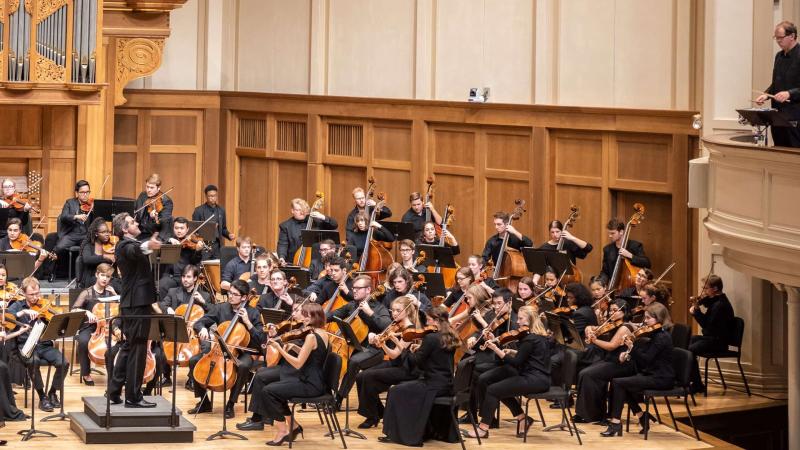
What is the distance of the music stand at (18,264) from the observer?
1125 centimetres

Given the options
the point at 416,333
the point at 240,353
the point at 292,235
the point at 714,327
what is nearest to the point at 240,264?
the point at 292,235

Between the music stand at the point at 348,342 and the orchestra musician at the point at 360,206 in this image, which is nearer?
the music stand at the point at 348,342

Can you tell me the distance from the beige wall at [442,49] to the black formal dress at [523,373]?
135 inches

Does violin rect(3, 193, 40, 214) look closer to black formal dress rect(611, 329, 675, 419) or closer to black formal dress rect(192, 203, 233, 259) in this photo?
black formal dress rect(192, 203, 233, 259)

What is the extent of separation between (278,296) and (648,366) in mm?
2873

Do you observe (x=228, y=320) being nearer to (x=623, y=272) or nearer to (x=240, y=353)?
(x=240, y=353)

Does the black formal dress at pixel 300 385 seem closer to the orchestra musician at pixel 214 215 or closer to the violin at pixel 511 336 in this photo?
the violin at pixel 511 336

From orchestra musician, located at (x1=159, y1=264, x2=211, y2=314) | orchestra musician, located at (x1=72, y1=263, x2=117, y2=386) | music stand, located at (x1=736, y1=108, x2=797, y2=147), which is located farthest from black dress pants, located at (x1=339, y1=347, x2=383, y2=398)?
music stand, located at (x1=736, y1=108, x2=797, y2=147)

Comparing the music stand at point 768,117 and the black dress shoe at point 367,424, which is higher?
the music stand at point 768,117

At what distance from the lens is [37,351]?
34.5 feet

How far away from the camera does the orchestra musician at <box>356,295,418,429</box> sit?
9.82 metres

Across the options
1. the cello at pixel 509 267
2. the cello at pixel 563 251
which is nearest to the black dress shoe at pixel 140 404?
the cello at pixel 509 267

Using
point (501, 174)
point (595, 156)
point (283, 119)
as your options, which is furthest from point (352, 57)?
point (595, 156)

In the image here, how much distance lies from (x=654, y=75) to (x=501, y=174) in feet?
6.87
